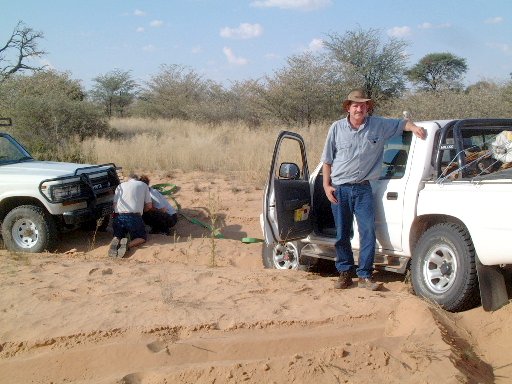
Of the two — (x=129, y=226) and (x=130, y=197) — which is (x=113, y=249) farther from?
(x=130, y=197)

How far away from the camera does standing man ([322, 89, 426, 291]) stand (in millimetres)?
5242

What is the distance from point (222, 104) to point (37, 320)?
992 inches

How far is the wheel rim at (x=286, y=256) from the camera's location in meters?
6.44

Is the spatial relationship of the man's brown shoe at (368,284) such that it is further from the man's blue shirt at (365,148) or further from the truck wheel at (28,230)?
the truck wheel at (28,230)

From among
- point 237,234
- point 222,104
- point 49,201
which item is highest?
point 222,104

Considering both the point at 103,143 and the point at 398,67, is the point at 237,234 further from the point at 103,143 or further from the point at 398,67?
the point at 398,67

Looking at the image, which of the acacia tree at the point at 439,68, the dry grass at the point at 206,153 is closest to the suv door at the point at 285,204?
the dry grass at the point at 206,153

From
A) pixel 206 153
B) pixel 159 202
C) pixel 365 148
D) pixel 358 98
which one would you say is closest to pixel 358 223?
pixel 365 148

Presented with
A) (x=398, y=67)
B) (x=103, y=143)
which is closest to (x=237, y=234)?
(x=103, y=143)

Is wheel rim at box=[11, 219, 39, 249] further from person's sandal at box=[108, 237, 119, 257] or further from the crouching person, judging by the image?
the crouching person

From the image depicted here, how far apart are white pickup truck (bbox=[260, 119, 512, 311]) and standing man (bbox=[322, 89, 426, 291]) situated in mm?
238

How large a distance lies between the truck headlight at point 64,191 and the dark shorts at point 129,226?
26.3 inches

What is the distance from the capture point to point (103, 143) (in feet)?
53.7

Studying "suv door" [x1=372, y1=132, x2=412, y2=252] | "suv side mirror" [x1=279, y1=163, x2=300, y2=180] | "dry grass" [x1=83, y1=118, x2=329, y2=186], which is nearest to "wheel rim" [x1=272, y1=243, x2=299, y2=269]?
"suv side mirror" [x1=279, y1=163, x2=300, y2=180]
